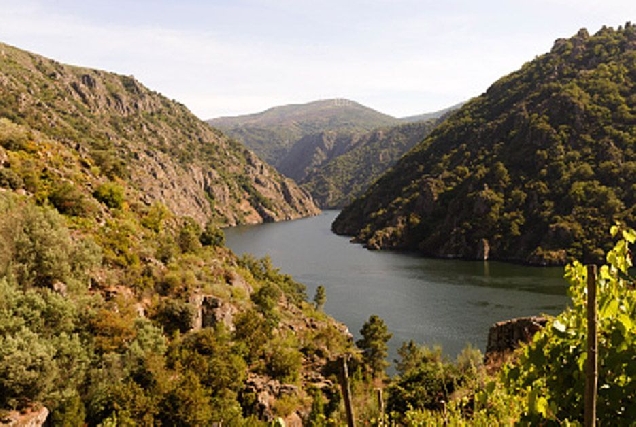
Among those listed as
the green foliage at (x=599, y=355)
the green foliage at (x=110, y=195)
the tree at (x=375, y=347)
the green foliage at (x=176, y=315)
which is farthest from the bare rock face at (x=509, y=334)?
the green foliage at (x=110, y=195)

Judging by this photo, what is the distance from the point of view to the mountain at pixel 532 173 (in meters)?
118

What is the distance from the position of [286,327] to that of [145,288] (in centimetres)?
1613

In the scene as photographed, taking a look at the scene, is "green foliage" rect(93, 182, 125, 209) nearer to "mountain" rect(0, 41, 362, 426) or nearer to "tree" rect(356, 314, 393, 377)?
"mountain" rect(0, 41, 362, 426)

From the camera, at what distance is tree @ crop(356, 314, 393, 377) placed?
152ft

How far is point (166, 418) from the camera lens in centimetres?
2517

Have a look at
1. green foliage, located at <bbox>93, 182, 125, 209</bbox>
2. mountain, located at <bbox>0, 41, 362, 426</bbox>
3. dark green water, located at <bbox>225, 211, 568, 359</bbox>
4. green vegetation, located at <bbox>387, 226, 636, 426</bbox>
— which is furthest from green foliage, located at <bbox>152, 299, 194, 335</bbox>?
green vegetation, located at <bbox>387, 226, 636, 426</bbox>

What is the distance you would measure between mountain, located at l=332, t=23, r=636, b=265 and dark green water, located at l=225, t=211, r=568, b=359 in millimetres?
15013

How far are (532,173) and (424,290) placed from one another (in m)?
77.2

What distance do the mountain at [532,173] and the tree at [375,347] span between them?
7546cm

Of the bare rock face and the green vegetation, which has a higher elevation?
the green vegetation

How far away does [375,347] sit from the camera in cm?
4731

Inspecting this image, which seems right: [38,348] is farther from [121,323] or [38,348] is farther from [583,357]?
[583,357]

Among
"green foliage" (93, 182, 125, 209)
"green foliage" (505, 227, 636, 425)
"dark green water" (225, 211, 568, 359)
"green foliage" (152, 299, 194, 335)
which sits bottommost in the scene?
"dark green water" (225, 211, 568, 359)

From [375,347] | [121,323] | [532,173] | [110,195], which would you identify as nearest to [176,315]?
[121,323]
